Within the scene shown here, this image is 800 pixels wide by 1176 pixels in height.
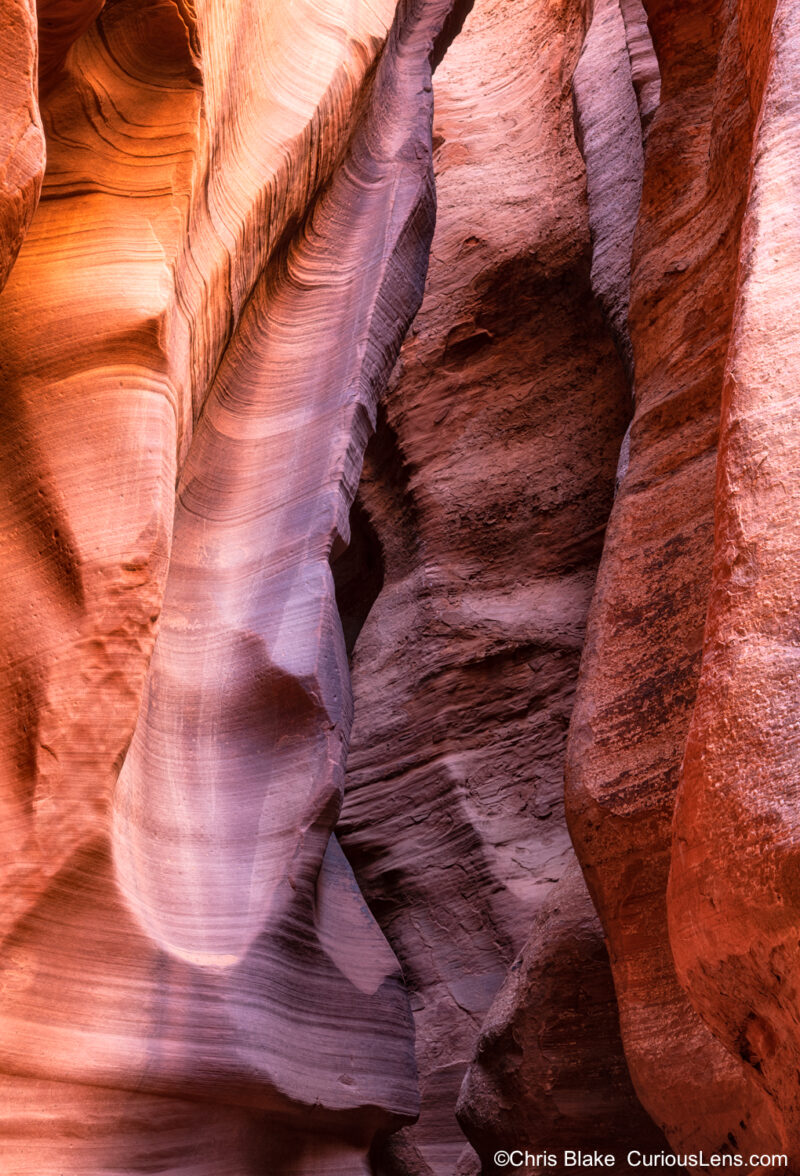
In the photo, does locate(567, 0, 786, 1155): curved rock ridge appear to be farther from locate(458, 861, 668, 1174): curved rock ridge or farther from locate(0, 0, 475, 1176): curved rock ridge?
locate(0, 0, 475, 1176): curved rock ridge

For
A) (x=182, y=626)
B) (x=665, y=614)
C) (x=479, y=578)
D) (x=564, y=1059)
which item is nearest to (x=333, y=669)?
(x=182, y=626)

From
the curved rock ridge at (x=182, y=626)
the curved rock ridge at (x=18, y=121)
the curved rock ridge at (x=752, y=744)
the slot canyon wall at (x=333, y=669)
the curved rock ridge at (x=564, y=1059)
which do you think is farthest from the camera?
A: the curved rock ridge at (x=564, y=1059)

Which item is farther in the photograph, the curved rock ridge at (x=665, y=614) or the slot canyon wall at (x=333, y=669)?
the curved rock ridge at (x=665, y=614)

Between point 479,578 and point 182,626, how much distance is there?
2.55 meters

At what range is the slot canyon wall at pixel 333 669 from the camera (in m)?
2.49

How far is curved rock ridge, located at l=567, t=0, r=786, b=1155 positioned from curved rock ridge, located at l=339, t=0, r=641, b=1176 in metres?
1.64

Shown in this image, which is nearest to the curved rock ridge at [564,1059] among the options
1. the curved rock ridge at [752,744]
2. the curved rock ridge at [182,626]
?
the curved rock ridge at [182,626]

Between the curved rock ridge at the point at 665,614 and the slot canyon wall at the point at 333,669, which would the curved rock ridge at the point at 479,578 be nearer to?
the slot canyon wall at the point at 333,669

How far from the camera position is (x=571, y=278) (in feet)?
21.9

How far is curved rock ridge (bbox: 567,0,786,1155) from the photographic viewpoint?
300cm

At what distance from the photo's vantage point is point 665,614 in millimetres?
3498

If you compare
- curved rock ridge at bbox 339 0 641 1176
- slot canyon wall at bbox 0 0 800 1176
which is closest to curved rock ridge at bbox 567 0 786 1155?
slot canyon wall at bbox 0 0 800 1176

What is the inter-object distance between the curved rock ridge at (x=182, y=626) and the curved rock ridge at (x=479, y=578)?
118 centimetres

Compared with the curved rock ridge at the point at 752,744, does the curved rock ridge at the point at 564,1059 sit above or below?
below
